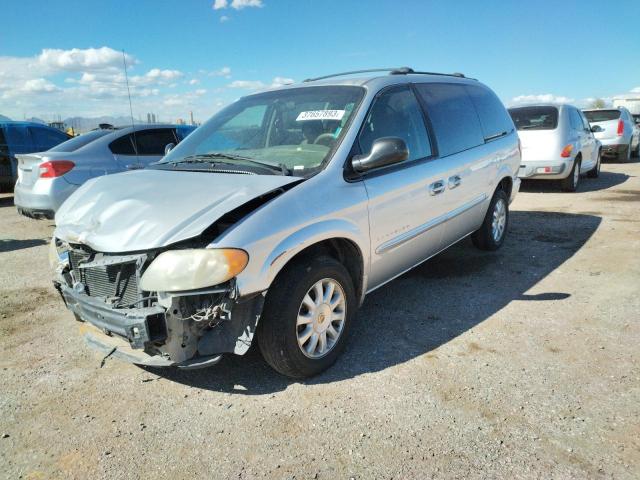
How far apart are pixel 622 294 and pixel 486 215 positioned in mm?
1485

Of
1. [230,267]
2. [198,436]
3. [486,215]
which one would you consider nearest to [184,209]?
[230,267]

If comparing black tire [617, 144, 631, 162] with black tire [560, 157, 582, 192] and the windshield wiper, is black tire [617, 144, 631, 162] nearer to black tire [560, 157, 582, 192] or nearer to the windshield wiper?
black tire [560, 157, 582, 192]

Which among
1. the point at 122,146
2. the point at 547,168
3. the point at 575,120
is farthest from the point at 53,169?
the point at 575,120

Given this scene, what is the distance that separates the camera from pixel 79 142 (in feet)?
24.3

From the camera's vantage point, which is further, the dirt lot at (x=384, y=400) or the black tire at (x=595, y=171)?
the black tire at (x=595, y=171)

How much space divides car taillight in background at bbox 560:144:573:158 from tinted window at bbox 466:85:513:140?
3.84m

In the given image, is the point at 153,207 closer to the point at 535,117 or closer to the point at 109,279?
the point at 109,279

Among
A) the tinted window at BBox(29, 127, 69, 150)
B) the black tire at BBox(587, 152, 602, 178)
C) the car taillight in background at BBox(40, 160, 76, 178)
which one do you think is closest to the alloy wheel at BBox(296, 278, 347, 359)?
the car taillight in background at BBox(40, 160, 76, 178)

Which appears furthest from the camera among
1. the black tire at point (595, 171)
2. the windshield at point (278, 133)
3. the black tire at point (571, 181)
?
the black tire at point (595, 171)

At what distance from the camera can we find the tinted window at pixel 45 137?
36.9 ft

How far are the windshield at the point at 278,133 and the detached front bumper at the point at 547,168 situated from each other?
647 centimetres

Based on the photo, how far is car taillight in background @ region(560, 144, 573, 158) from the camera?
29.0 ft

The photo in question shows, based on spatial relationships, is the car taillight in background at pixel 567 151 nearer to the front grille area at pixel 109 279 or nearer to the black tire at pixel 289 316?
the black tire at pixel 289 316

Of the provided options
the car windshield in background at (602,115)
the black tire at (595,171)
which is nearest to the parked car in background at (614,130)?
the car windshield in background at (602,115)
